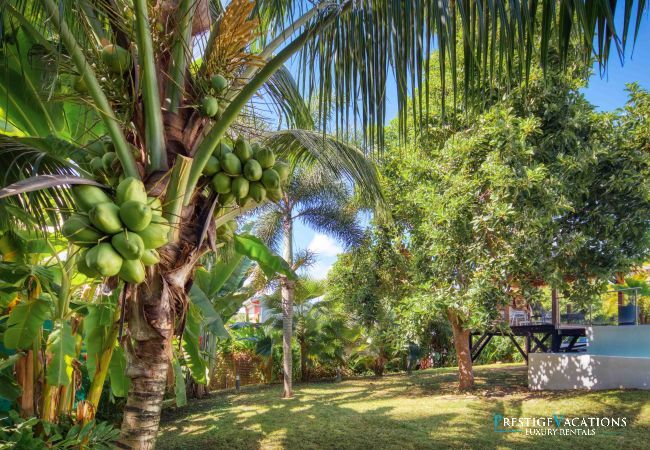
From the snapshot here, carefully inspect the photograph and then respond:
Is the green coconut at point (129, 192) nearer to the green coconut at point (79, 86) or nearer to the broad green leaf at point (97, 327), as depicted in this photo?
the green coconut at point (79, 86)

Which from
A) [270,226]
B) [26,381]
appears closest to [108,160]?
[26,381]

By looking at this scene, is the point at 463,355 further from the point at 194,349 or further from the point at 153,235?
the point at 153,235

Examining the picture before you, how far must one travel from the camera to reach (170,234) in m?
2.16

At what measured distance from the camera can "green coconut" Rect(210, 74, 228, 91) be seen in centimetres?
234

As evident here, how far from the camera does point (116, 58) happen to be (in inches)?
86.0

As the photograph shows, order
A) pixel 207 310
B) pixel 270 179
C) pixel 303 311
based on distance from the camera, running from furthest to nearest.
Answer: pixel 303 311 → pixel 207 310 → pixel 270 179

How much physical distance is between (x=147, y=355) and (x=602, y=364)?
9.69m

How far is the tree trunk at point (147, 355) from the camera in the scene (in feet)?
7.09

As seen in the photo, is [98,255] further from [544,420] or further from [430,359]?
[430,359]

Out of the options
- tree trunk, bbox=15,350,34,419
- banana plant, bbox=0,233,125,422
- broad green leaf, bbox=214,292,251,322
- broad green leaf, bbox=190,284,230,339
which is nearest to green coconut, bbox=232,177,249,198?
banana plant, bbox=0,233,125,422

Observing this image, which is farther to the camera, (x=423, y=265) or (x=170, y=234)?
(x=423, y=265)

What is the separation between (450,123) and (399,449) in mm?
6095

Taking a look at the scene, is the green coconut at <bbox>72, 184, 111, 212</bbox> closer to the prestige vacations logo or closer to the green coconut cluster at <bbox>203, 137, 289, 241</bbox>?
the green coconut cluster at <bbox>203, 137, 289, 241</bbox>

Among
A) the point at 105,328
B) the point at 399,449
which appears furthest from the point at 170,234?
the point at 399,449
